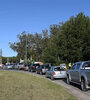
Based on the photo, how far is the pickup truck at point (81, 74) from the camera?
12.0m

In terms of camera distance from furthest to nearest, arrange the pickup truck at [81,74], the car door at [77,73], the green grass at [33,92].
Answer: the car door at [77,73] < the pickup truck at [81,74] < the green grass at [33,92]

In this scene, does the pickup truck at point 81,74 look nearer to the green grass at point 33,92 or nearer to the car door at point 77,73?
the car door at point 77,73

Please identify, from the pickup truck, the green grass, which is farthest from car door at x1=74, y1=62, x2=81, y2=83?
the green grass

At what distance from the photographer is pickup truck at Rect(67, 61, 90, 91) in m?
12.0

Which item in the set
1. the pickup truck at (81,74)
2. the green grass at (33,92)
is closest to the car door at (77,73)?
the pickup truck at (81,74)

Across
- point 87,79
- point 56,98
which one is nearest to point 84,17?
point 87,79

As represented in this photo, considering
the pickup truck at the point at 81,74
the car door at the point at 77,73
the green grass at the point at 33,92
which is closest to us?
the green grass at the point at 33,92

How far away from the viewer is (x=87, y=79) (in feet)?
39.0

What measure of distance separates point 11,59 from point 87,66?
9601cm

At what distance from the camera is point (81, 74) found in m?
12.8

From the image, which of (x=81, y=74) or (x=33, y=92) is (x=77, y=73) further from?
(x=33, y=92)

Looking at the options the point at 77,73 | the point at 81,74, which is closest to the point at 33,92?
the point at 81,74

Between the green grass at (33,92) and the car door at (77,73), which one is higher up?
the car door at (77,73)

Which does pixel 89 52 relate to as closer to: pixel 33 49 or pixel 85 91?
pixel 85 91
